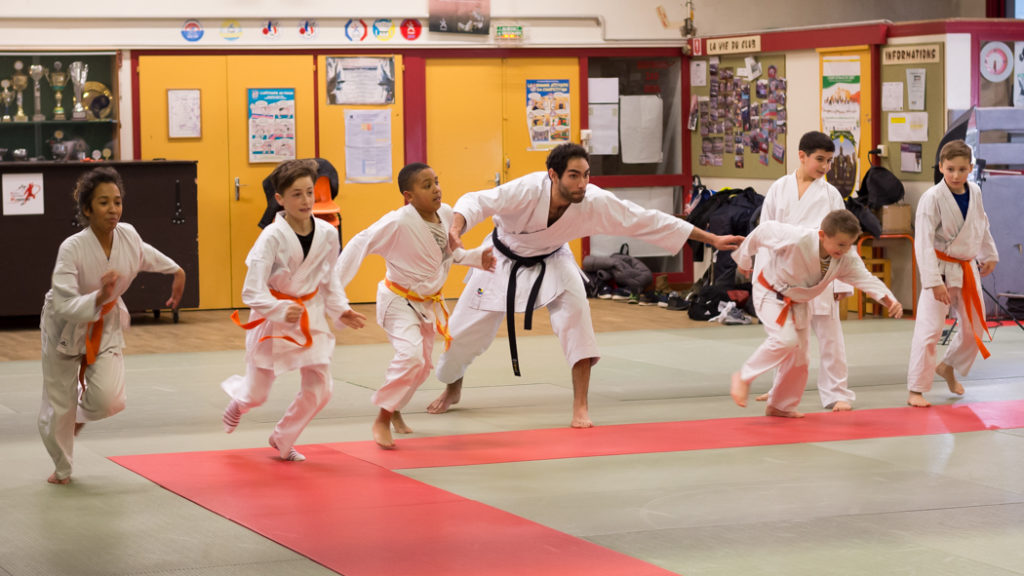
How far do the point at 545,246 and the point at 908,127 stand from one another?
15.4 feet

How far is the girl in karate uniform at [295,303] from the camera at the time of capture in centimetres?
479

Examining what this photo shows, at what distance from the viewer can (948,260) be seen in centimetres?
623

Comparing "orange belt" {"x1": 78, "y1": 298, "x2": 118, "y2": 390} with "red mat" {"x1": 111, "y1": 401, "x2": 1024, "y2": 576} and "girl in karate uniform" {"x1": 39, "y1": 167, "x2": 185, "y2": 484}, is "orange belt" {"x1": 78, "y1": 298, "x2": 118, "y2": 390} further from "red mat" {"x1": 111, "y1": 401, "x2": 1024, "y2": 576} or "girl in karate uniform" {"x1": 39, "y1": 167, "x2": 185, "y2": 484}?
"red mat" {"x1": 111, "y1": 401, "x2": 1024, "y2": 576}

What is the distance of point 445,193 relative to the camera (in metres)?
11.0

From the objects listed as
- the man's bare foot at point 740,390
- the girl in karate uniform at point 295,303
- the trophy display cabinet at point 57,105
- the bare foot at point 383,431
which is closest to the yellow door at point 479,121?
the trophy display cabinet at point 57,105

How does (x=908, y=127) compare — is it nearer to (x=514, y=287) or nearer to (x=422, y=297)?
(x=514, y=287)

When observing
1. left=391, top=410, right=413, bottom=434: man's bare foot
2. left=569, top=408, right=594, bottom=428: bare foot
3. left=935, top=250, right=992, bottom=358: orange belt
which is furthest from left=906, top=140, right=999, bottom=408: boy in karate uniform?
left=391, top=410, right=413, bottom=434: man's bare foot

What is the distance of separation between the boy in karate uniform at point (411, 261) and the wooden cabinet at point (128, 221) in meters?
4.70

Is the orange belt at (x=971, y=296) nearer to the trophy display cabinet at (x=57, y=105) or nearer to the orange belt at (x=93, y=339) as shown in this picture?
the orange belt at (x=93, y=339)

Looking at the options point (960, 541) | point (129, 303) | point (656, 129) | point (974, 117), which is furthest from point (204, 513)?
point (656, 129)

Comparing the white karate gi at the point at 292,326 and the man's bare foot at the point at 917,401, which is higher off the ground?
the white karate gi at the point at 292,326

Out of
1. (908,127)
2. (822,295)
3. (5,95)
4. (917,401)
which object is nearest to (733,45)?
(908,127)

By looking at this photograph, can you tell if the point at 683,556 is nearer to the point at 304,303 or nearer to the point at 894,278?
the point at 304,303

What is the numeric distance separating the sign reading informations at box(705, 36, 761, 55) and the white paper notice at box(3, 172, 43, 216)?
18.4 ft
